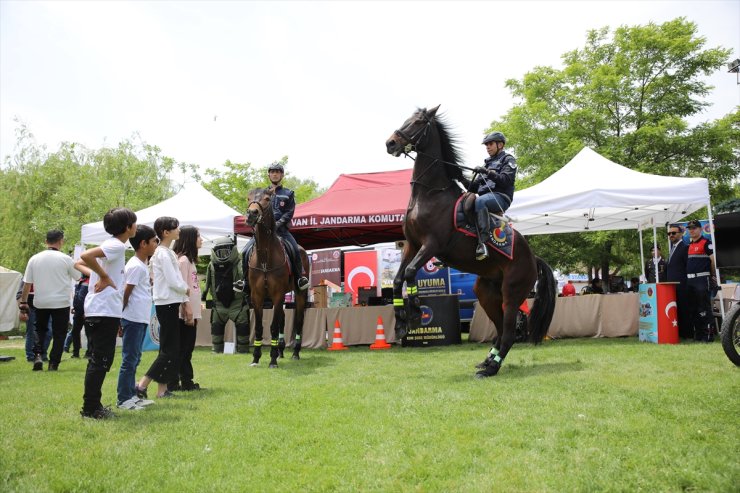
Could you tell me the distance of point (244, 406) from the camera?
5.34 m

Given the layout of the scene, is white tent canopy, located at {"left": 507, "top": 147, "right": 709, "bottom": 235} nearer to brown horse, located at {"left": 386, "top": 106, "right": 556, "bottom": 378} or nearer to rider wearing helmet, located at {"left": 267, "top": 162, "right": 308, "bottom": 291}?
brown horse, located at {"left": 386, "top": 106, "right": 556, "bottom": 378}

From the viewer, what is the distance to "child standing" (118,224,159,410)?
549cm

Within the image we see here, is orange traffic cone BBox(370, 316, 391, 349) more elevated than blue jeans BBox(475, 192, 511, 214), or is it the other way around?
blue jeans BBox(475, 192, 511, 214)

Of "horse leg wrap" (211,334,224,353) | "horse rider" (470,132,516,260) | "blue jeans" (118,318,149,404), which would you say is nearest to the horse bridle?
"horse rider" (470,132,516,260)

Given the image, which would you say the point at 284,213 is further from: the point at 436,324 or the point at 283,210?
the point at 436,324

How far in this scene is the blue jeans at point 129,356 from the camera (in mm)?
5496

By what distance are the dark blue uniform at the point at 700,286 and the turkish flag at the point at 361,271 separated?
1075cm

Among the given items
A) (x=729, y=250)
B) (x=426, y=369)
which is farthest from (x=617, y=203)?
Answer: (x=426, y=369)

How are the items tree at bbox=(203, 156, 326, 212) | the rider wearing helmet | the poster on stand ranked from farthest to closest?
1. tree at bbox=(203, 156, 326, 212)
2. the poster on stand
3. the rider wearing helmet

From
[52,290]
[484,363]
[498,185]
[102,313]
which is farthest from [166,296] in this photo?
[52,290]

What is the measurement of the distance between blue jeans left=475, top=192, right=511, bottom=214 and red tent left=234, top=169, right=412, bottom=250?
4.70 meters

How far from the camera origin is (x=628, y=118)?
27.2 metres

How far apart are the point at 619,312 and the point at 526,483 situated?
10477 millimetres

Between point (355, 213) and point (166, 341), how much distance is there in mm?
7073
